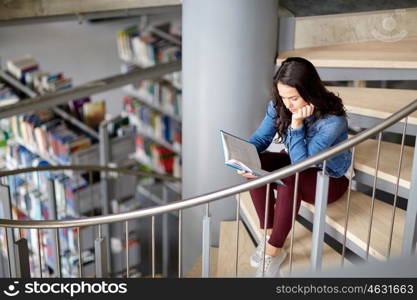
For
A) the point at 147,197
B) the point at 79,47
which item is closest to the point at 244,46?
the point at 147,197

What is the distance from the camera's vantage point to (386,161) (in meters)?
2.97

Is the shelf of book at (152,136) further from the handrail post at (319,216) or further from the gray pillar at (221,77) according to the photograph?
the handrail post at (319,216)

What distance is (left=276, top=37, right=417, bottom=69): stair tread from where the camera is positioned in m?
3.31

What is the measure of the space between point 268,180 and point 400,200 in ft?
5.27

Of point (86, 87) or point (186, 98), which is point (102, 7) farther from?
point (186, 98)

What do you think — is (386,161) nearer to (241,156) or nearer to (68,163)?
(241,156)

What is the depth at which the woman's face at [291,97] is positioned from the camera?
2627 mm

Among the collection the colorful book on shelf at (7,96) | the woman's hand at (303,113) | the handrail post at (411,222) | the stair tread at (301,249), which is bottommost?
the stair tread at (301,249)

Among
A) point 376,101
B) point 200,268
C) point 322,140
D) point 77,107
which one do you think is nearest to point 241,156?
point 322,140

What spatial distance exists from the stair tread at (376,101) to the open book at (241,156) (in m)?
0.64

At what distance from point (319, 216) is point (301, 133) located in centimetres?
48

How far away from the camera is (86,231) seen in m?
4.77


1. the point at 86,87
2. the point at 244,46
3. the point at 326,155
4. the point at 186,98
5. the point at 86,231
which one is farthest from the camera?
the point at 86,231

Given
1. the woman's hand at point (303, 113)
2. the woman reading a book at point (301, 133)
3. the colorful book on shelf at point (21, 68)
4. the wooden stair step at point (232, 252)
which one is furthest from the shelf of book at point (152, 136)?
the woman's hand at point (303, 113)
